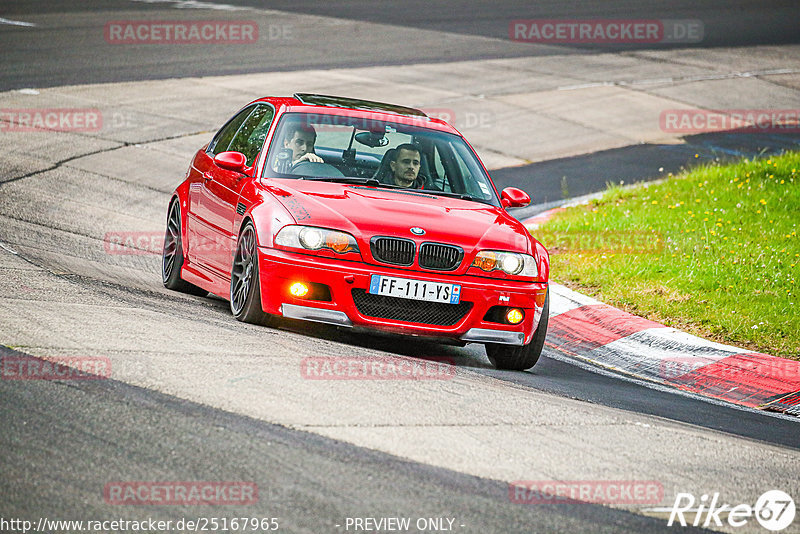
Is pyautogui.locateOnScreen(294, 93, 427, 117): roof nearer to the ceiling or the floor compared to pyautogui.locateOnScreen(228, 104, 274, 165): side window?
nearer to the ceiling

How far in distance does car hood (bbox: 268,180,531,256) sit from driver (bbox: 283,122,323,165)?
1.26ft

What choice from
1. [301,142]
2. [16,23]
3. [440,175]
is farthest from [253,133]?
[16,23]

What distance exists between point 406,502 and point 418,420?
1086mm

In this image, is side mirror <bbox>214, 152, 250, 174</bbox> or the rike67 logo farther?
side mirror <bbox>214, 152, 250, 174</bbox>

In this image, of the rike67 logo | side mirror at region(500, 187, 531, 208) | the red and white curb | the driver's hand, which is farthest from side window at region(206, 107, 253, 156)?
the rike67 logo

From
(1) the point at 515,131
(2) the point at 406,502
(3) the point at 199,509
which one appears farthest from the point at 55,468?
(1) the point at 515,131

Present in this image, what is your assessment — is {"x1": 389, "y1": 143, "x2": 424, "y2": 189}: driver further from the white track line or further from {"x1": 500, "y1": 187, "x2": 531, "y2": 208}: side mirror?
the white track line

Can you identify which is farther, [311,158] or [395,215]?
[311,158]

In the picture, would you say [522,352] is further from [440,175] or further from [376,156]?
[376,156]

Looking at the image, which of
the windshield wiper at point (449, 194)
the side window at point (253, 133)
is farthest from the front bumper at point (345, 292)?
the side window at point (253, 133)

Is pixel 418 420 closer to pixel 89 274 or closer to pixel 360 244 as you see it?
pixel 360 244

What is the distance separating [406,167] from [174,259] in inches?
85.7

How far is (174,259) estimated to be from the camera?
906 cm

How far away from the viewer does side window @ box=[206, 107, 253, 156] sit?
9070 mm
